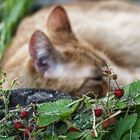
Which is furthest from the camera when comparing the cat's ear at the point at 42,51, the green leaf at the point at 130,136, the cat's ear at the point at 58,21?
the cat's ear at the point at 58,21

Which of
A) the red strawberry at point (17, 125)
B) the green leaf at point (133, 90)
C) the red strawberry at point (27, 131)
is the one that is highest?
the green leaf at point (133, 90)

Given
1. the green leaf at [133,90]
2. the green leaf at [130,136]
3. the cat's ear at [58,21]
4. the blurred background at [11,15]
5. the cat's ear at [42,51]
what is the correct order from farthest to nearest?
the blurred background at [11,15], the cat's ear at [58,21], the cat's ear at [42,51], the green leaf at [133,90], the green leaf at [130,136]

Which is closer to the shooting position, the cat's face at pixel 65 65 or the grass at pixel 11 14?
the cat's face at pixel 65 65

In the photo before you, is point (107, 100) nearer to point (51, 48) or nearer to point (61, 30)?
point (51, 48)

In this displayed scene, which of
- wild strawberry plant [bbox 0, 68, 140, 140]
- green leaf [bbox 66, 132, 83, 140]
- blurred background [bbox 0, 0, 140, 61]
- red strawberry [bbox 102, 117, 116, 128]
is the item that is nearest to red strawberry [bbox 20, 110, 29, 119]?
wild strawberry plant [bbox 0, 68, 140, 140]

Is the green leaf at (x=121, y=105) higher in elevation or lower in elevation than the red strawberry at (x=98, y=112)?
higher

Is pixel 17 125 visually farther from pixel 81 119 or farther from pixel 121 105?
pixel 121 105

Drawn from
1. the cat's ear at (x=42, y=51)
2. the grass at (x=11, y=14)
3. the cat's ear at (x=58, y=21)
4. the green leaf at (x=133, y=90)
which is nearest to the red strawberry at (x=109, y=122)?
the green leaf at (x=133, y=90)

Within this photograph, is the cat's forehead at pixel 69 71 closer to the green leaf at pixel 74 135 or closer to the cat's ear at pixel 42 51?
the cat's ear at pixel 42 51
